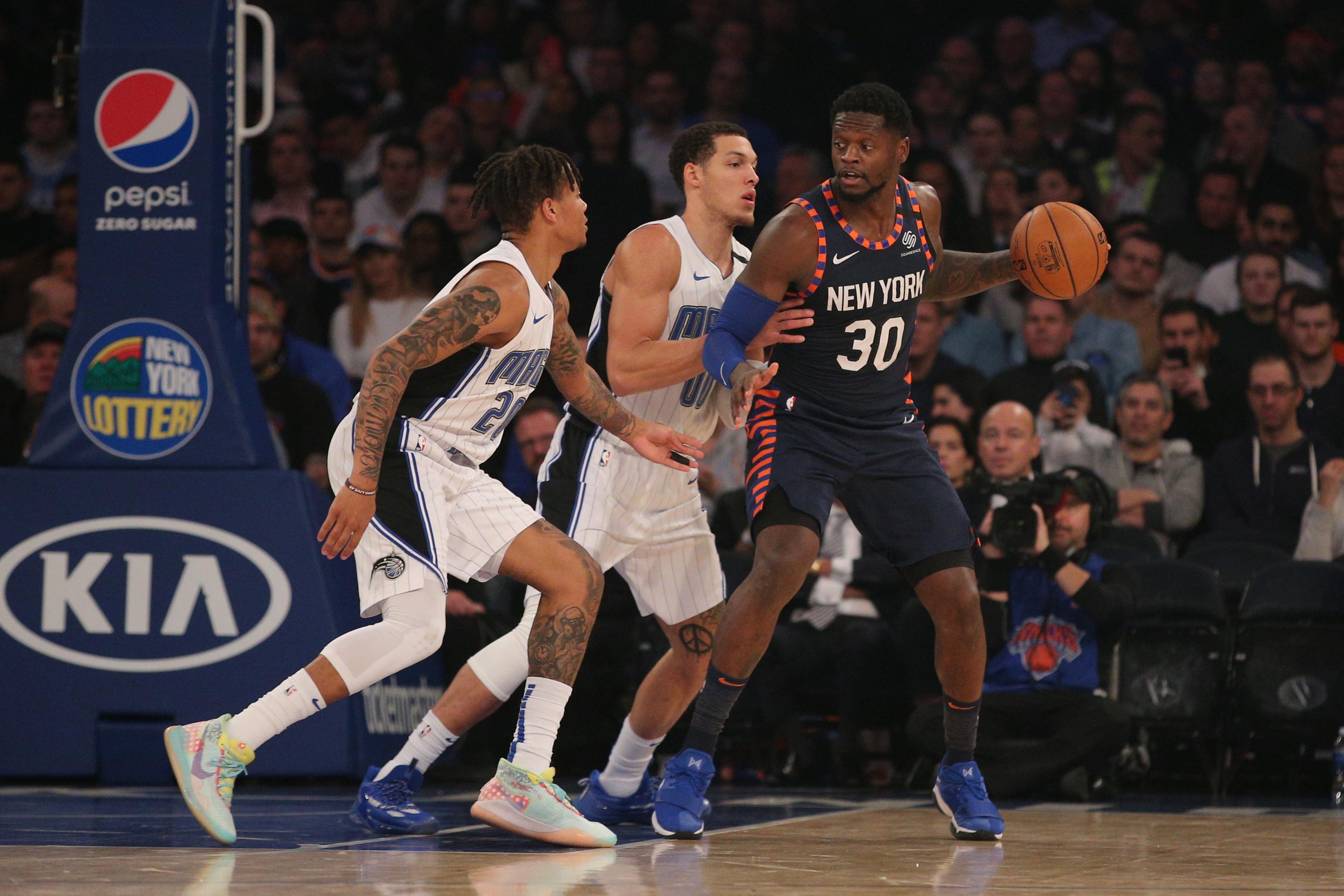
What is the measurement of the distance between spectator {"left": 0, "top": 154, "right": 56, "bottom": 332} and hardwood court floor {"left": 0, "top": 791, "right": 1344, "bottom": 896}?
587 centimetres

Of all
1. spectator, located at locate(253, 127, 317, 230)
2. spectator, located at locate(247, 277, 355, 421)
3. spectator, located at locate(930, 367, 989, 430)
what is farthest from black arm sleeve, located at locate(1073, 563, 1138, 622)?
spectator, located at locate(253, 127, 317, 230)

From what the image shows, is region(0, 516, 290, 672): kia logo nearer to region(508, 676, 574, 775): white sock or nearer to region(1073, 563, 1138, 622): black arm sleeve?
region(508, 676, 574, 775): white sock

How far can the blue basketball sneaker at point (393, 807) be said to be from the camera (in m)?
5.16

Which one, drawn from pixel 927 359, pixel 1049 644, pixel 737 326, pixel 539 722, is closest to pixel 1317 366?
pixel 927 359

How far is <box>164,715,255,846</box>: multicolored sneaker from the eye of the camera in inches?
183

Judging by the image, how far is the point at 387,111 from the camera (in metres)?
11.9

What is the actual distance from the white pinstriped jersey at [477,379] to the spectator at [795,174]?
525 centimetres

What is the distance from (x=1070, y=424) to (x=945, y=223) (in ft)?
6.26

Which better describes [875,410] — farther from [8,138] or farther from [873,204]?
[8,138]

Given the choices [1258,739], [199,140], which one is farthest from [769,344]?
[1258,739]

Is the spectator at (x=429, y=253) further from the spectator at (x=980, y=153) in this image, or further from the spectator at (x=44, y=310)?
the spectator at (x=980, y=153)

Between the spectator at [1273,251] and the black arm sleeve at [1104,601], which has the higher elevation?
the spectator at [1273,251]

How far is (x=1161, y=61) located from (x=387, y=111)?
A: 5321 mm

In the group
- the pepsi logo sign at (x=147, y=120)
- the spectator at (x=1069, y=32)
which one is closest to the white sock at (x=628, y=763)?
the pepsi logo sign at (x=147, y=120)
